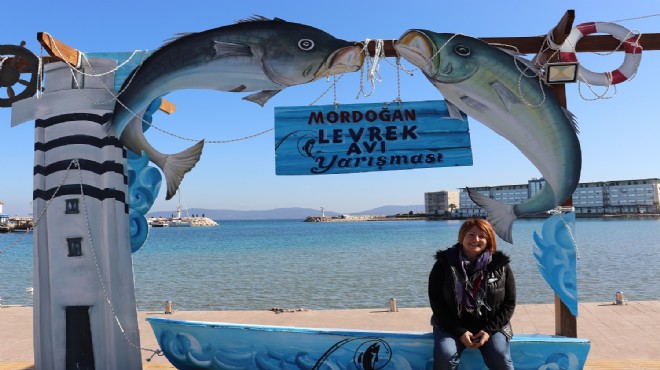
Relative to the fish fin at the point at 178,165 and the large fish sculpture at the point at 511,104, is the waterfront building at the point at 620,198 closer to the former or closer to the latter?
the large fish sculpture at the point at 511,104

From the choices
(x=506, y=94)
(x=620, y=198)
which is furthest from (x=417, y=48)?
(x=620, y=198)

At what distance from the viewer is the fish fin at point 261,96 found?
441 centimetres

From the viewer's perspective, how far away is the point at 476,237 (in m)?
3.32

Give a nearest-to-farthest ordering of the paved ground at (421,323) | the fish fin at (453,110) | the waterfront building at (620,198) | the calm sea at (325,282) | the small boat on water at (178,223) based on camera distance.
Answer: the fish fin at (453,110) → the paved ground at (421,323) → the calm sea at (325,282) → the waterfront building at (620,198) → the small boat on water at (178,223)

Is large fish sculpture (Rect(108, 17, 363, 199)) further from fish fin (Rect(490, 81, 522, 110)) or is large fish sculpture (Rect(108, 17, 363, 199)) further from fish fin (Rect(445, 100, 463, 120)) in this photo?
fish fin (Rect(490, 81, 522, 110))

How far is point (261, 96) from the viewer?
4.43 metres

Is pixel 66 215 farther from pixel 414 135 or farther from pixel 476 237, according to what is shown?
pixel 476 237

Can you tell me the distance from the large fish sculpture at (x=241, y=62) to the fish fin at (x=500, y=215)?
1.59 metres

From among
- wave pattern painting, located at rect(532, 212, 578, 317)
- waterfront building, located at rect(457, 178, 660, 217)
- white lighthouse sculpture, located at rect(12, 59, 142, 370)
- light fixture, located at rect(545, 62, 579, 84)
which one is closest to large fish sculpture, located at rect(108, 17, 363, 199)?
white lighthouse sculpture, located at rect(12, 59, 142, 370)

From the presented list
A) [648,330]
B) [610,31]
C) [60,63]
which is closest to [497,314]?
[610,31]

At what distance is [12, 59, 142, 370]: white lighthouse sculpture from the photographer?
438 centimetres

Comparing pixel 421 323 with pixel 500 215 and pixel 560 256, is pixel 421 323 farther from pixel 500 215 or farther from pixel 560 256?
pixel 500 215

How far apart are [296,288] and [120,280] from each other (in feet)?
39.2

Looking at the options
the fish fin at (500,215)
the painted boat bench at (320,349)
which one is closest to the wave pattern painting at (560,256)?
the fish fin at (500,215)
